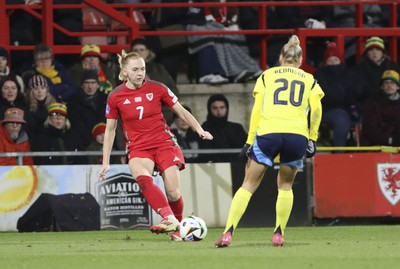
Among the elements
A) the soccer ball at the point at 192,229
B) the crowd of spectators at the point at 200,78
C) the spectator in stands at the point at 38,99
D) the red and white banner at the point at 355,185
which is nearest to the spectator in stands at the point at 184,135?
the crowd of spectators at the point at 200,78

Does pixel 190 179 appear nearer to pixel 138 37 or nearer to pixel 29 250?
pixel 138 37

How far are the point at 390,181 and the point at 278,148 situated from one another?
6.55 meters

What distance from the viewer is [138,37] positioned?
2144 centimetres

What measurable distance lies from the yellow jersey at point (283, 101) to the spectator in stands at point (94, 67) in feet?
24.9

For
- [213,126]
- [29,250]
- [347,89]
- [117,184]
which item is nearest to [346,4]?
[347,89]

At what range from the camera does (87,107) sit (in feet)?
67.7

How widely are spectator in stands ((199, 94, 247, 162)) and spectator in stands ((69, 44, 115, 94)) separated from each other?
5.49ft

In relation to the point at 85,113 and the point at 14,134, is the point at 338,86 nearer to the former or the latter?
the point at 85,113

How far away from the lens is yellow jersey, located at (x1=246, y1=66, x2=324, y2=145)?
13.6m

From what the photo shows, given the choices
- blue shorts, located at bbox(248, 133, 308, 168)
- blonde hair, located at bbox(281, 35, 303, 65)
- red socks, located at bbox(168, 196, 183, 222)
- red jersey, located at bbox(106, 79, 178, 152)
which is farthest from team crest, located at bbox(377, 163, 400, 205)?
blonde hair, located at bbox(281, 35, 303, 65)

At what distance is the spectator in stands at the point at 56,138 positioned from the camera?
1988 cm

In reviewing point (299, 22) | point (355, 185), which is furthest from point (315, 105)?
point (299, 22)

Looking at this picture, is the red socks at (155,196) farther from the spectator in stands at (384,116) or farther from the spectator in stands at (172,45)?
the spectator in stands at (172,45)

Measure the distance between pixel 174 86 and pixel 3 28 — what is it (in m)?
3.08
